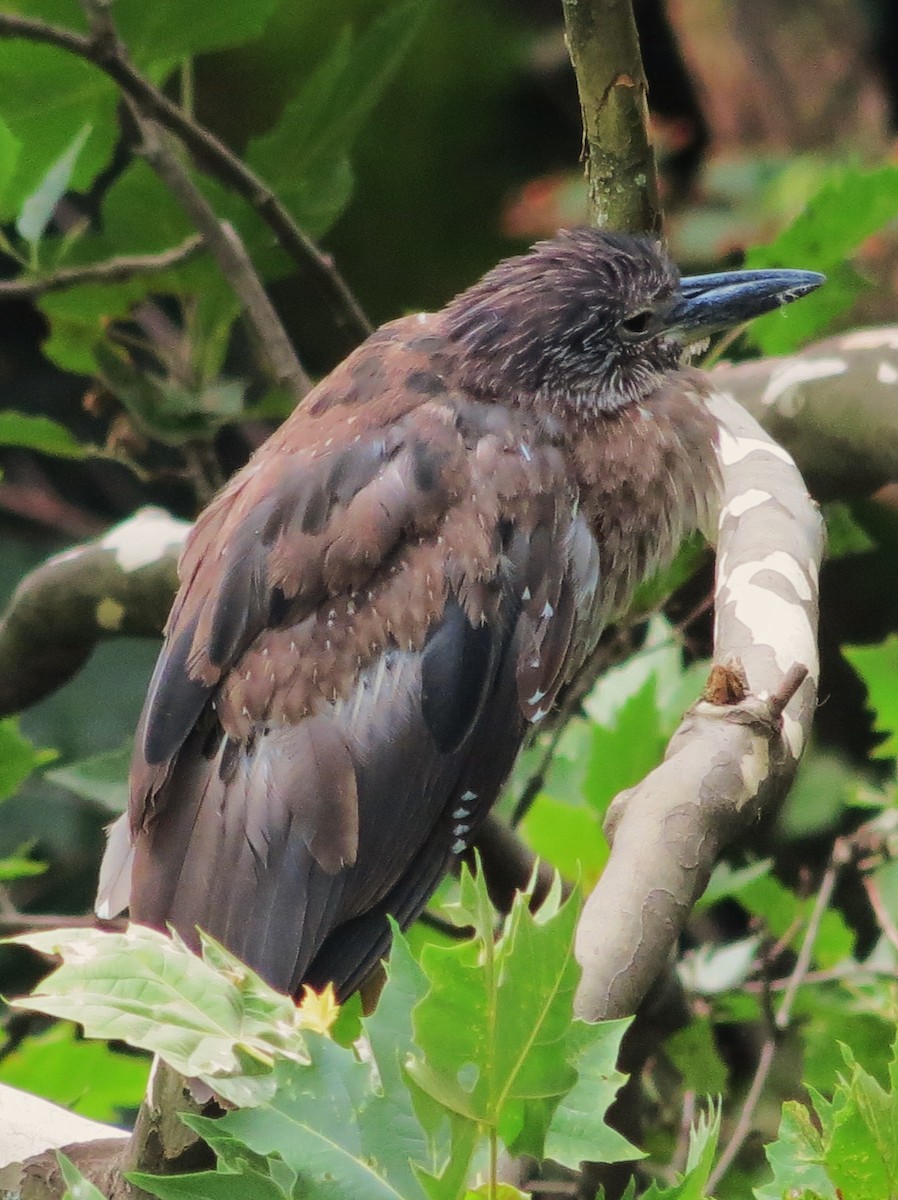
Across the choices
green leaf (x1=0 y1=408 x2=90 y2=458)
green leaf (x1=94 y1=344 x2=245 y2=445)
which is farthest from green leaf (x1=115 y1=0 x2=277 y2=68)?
Answer: green leaf (x1=0 y1=408 x2=90 y2=458)

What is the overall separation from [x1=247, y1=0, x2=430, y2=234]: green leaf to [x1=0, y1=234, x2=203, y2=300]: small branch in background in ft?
0.57

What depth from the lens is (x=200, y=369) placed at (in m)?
2.48

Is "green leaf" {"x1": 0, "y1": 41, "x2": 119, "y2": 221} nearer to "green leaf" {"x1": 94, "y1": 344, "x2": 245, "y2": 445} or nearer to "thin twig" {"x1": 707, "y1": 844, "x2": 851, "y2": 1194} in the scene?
"green leaf" {"x1": 94, "y1": 344, "x2": 245, "y2": 445}

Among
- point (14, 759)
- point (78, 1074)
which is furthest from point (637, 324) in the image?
point (78, 1074)

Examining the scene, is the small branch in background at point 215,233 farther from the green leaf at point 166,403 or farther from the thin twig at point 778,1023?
the thin twig at point 778,1023

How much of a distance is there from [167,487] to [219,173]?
1867 millimetres

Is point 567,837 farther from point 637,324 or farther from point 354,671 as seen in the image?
point 637,324

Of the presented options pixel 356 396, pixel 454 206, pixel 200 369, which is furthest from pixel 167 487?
pixel 356 396

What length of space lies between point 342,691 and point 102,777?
0.54 m

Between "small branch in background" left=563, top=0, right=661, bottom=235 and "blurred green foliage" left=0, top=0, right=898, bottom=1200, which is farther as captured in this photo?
"small branch in background" left=563, top=0, right=661, bottom=235

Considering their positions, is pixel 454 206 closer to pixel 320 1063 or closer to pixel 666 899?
pixel 666 899

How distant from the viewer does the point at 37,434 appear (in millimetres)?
2383

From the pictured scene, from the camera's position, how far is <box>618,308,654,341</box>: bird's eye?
2111mm

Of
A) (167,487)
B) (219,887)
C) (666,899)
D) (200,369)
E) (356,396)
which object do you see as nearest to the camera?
(666,899)
